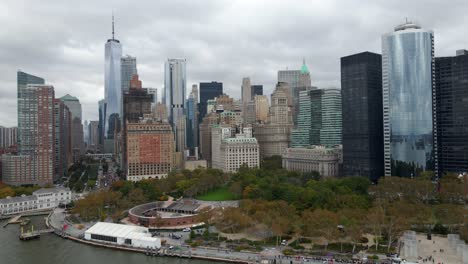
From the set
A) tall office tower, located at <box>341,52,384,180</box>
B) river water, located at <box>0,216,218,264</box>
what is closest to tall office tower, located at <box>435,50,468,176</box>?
tall office tower, located at <box>341,52,384,180</box>

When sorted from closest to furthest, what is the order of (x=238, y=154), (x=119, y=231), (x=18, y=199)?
(x=119, y=231) < (x=18, y=199) < (x=238, y=154)

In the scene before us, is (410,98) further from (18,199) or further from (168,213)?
(18,199)

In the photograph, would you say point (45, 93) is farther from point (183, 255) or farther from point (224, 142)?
point (183, 255)

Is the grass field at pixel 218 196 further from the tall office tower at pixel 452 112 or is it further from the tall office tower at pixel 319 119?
the tall office tower at pixel 319 119

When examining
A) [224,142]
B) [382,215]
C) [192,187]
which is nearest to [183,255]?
[382,215]

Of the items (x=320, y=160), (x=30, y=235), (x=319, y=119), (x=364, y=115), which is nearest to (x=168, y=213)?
(x=30, y=235)

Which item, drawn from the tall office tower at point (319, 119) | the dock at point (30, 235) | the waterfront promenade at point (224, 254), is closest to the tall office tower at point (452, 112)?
the tall office tower at point (319, 119)

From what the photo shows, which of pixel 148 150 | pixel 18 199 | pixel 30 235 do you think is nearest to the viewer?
pixel 30 235

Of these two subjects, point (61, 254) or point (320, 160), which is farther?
point (320, 160)
